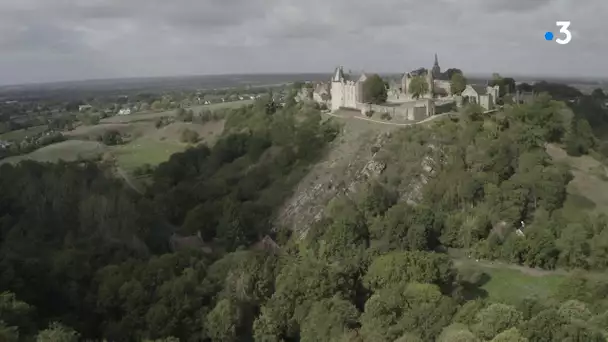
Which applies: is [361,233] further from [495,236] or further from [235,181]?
[235,181]

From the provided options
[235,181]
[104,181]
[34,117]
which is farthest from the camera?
[34,117]

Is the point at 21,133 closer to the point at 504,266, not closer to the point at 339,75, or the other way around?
the point at 339,75

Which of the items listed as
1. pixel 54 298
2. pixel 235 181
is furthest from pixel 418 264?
pixel 235 181

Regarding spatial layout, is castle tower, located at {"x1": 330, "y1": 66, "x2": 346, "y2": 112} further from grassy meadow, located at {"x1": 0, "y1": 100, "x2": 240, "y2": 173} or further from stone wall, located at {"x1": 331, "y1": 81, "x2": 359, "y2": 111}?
grassy meadow, located at {"x1": 0, "y1": 100, "x2": 240, "y2": 173}

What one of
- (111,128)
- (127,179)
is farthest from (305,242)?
(111,128)

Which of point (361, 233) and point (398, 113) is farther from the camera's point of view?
point (398, 113)

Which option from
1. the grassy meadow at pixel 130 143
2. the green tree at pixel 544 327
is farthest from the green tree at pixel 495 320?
the grassy meadow at pixel 130 143

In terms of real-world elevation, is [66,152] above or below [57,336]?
above

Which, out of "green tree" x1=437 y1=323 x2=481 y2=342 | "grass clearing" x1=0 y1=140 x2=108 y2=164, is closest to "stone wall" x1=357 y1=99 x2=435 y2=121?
"green tree" x1=437 y1=323 x2=481 y2=342
